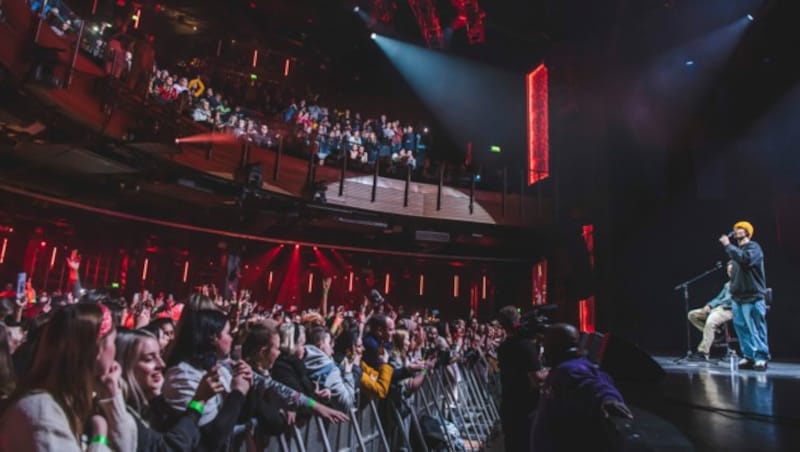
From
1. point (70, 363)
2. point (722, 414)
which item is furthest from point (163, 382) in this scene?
point (722, 414)

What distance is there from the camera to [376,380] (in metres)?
4.04

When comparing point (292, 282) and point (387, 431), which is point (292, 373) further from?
point (292, 282)

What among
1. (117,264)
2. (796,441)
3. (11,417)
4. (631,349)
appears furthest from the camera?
(117,264)

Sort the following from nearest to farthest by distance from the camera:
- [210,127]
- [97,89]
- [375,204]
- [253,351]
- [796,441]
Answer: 1. [796,441]
2. [253,351]
3. [97,89]
4. [210,127]
5. [375,204]

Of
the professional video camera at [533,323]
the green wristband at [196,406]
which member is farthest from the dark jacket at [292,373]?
the professional video camera at [533,323]

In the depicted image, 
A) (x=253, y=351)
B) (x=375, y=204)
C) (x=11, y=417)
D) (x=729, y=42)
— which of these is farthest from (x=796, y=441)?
(x=375, y=204)

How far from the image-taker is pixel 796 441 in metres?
2.41

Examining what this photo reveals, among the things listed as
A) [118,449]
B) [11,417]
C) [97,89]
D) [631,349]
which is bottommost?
[118,449]

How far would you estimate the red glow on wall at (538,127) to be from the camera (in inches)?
621

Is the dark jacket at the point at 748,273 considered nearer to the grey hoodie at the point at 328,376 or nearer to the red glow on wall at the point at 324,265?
the grey hoodie at the point at 328,376

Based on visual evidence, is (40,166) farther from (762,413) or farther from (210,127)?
(762,413)

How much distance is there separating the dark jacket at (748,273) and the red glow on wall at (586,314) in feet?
20.1

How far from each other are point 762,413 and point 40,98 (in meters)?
9.70

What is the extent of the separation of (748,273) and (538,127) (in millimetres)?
11518
